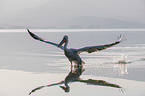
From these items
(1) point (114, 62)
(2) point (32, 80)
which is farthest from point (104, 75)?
(1) point (114, 62)

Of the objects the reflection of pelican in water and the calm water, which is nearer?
the calm water

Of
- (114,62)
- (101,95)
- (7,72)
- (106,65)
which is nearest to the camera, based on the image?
(101,95)

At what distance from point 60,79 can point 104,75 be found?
6.86 ft

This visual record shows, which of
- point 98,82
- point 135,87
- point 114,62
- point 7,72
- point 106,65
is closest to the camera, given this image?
point 135,87

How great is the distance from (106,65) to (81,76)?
3.68 m

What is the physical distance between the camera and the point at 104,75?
1559 centimetres

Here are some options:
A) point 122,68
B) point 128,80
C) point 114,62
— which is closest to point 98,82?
point 128,80

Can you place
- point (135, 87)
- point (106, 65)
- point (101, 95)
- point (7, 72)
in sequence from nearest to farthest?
point (101, 95)
point (135, 87)
point (7, 72)
point (106, 65)

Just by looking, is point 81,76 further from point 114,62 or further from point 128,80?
point 114,62

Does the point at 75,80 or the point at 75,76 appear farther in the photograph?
the point at 75,76

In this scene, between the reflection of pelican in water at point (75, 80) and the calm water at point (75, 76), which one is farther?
the reflection of pelican in water at point (75, 80)

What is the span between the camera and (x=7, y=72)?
1658cm

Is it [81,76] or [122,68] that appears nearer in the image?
[81,76]

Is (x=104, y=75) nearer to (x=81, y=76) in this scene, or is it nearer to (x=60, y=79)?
(x=81, y=76)
